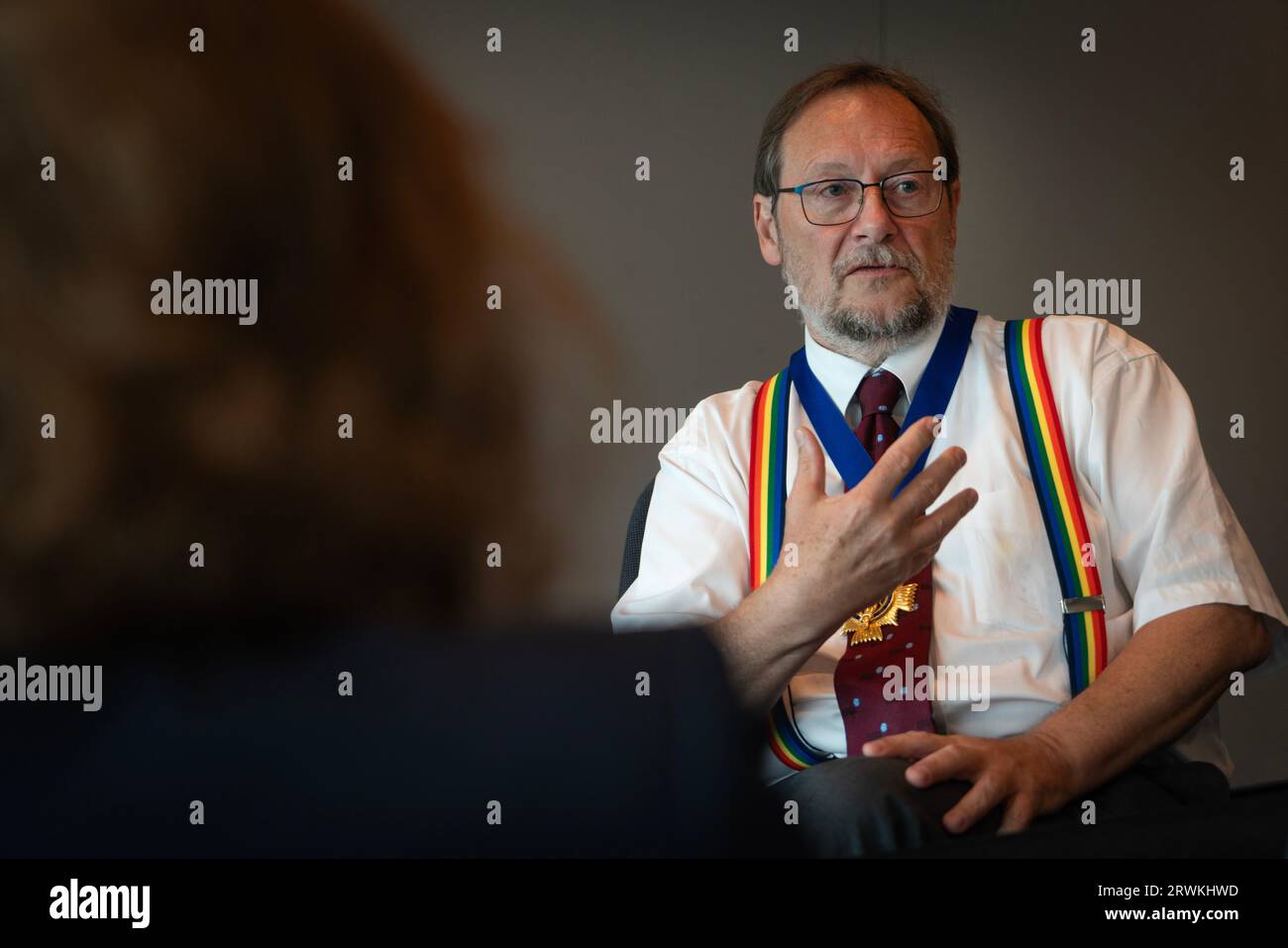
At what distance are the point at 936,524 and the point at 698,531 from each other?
0.36m

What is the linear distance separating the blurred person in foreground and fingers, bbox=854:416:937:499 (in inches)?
27.2

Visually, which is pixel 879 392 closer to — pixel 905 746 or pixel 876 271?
pixel 876 271

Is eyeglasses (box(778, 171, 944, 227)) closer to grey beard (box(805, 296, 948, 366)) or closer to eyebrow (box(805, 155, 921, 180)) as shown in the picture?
eyebrow (box(805, 155, 921, 180))

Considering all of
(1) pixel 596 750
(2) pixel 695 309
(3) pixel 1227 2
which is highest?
(3) pixel 1227 2

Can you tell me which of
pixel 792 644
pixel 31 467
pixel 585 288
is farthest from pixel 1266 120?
pixel 31 467

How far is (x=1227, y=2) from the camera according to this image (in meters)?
2.20

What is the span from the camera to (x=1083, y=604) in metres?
1.26

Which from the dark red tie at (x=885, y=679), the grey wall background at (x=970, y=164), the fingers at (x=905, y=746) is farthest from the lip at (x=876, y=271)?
the fingers at (x=905, y=746)

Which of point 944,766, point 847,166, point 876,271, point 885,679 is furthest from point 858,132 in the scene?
point 944,766

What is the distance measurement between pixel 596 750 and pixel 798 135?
127cm

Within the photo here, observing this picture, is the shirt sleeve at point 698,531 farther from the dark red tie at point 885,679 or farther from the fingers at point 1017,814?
the fingers at point 1017,814

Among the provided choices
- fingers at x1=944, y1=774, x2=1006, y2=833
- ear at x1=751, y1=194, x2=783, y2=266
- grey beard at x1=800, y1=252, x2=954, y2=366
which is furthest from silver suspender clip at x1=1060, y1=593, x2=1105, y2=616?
ear at x1=751, y1=194, x2=783, y2=266

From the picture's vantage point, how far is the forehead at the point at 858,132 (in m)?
1.51
